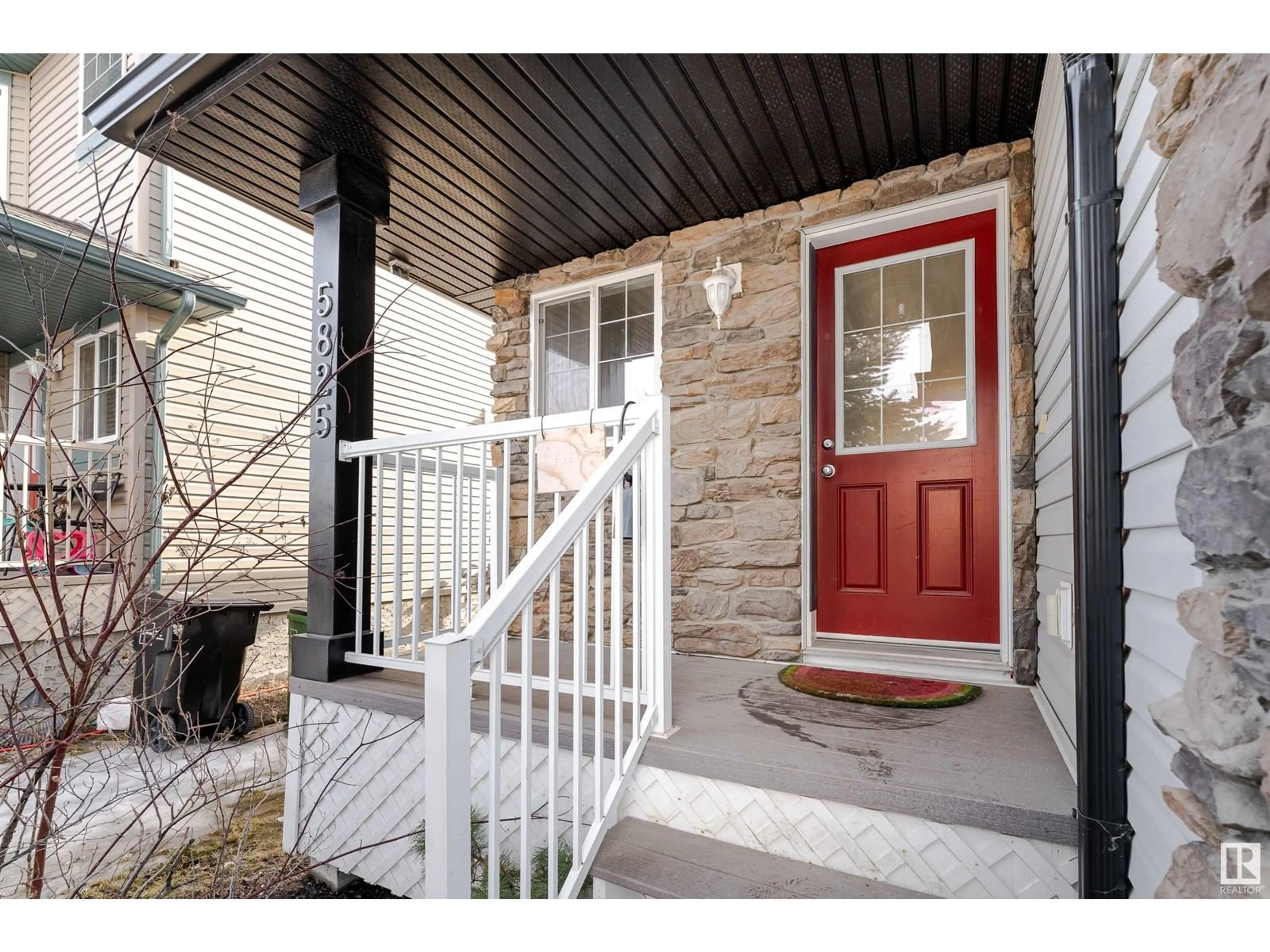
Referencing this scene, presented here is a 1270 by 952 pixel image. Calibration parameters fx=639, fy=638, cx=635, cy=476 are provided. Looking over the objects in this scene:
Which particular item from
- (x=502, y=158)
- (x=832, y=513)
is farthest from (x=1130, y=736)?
(x=502, y=158)

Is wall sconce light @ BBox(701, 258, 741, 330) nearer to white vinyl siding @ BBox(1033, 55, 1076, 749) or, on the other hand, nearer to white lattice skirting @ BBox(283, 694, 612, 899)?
white vinyl siding @ BBox(1033, 55, 1076, 749)

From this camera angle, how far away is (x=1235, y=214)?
79 centimetres

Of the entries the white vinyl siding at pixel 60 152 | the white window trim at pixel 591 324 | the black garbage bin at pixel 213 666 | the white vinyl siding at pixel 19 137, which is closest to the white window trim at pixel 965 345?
the white window trim at pixel 591 324

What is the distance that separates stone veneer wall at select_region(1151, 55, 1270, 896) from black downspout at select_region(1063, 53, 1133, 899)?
0.27 meters

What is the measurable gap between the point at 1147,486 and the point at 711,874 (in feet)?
4.01

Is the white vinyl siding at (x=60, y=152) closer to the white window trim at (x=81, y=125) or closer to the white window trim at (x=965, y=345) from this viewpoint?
the white window trim at (x=81, y=125)

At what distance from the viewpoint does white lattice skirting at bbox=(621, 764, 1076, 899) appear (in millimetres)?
1379

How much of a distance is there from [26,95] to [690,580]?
26.0ft

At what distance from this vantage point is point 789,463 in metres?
2.99

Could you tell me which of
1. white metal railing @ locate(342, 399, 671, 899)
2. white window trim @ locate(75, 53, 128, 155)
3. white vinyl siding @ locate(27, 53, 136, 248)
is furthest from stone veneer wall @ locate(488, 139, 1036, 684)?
white window trim @ locate(75, 53, 128, 155)

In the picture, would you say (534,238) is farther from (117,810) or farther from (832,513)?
(117,810)

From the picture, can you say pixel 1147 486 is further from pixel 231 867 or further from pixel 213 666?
pixel 213 666

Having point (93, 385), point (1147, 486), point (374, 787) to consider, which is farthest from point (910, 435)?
point (93, 385)

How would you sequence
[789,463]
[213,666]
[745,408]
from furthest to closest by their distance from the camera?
[213,666] → [745,408] → [789,463]
